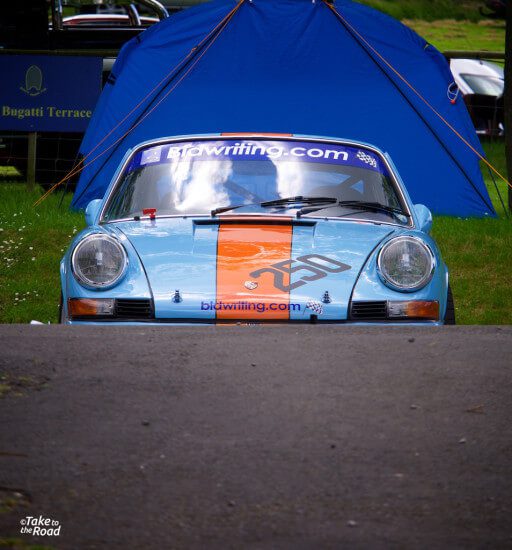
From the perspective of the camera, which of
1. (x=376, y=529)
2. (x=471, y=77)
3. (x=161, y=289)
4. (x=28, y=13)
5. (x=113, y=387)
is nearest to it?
(x=376, y=529)

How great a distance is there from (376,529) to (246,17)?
890 centimetres

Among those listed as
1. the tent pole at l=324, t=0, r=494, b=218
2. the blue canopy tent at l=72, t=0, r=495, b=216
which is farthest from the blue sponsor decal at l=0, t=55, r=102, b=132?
the tent pole at l=324, t=0, r=494, b=218

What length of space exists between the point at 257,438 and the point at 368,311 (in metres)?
1.95

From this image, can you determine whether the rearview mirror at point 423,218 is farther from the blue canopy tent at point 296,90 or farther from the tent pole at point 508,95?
the tent pole at point 508,95

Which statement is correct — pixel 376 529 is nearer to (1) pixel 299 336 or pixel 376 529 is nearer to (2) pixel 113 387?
(2) pixel 113 387

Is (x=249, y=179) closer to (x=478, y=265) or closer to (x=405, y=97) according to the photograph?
(x=478, y=265)

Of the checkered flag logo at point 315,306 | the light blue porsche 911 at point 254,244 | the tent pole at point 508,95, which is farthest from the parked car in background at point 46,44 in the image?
the checkered flag logo at point 315,306

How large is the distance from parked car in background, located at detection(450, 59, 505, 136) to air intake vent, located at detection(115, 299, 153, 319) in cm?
1570

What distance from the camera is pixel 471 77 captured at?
22109mm

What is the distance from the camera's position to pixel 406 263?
235 inches

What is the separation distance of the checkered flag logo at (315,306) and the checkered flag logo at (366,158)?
165 cm

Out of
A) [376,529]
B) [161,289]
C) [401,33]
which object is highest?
[401,33]

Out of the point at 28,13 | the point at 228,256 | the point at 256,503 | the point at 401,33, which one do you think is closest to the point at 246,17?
the point at 401,33

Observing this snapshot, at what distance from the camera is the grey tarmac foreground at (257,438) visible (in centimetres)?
332
